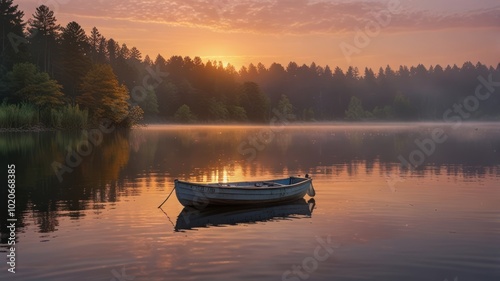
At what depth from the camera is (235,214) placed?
27.5 meters

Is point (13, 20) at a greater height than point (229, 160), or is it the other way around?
point (13, 20)

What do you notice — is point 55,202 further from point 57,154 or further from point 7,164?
point 57,154

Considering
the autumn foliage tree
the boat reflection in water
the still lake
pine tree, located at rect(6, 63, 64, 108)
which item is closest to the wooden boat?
the boat reflection in water

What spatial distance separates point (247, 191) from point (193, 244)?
8.50 metres

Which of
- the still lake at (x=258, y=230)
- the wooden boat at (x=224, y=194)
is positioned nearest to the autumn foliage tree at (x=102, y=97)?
the still lake at (x=258, y=230)

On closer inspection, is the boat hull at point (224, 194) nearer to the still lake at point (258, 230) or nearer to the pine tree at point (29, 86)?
the still lake at point (258, 230)

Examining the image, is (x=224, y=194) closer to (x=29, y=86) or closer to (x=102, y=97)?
(x=29, y=86)

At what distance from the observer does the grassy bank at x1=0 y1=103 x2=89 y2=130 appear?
98.5m

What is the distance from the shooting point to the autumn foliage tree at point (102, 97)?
12031 cm

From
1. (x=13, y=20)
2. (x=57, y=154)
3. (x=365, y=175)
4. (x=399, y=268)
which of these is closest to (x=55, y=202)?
(x=399, y=268)

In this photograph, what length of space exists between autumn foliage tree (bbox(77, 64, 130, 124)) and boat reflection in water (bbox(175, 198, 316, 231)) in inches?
3770

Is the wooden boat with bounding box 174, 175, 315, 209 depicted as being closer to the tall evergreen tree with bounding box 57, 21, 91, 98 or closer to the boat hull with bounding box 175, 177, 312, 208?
the boat hull with bounding box 175, 177, 312, 208

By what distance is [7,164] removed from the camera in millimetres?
49219

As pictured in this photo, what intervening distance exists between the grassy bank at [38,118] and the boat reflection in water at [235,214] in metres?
80.6
